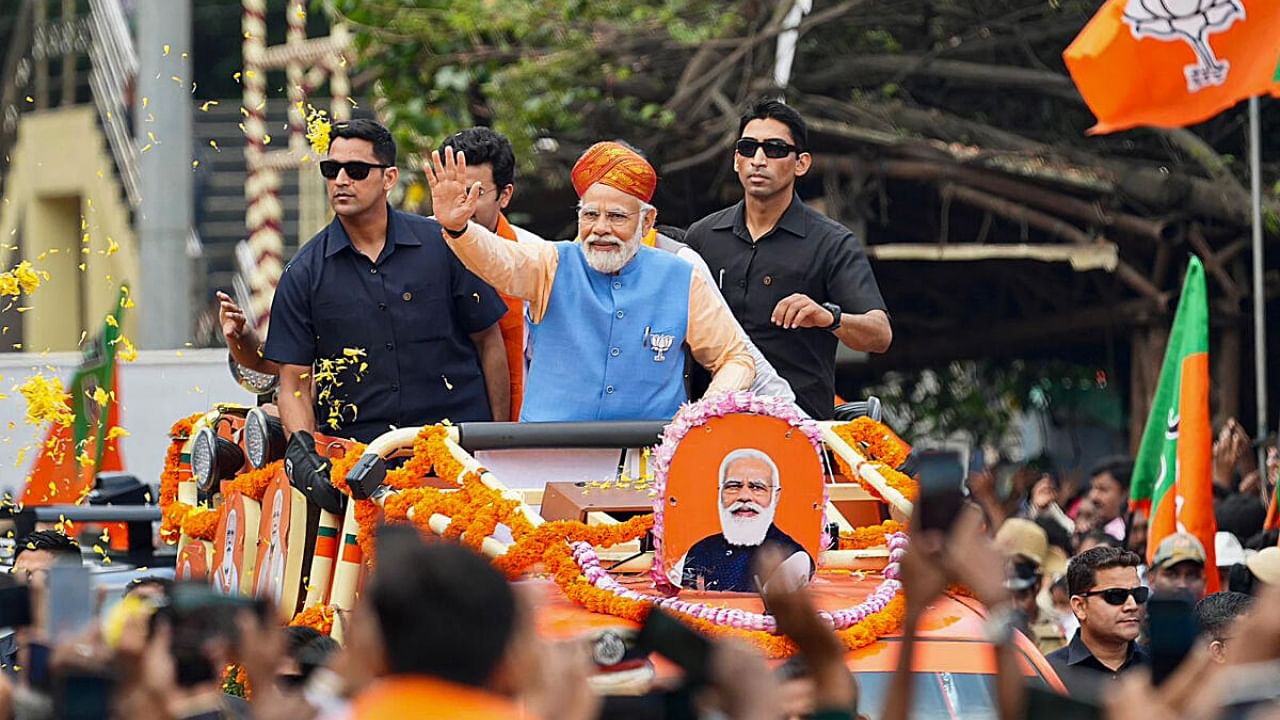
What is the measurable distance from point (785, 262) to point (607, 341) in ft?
3.83

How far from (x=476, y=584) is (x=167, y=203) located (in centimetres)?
1020

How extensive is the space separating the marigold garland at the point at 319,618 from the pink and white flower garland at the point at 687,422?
48.5 inches

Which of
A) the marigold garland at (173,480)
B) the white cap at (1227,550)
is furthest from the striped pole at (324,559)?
the white cap at (1227,550)

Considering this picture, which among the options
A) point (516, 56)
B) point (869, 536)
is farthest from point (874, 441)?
point (516, 56)

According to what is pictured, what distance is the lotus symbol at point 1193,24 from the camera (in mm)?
11148

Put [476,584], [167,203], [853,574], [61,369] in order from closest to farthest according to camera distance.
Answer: [476,584] → [853,574] → [61,369] → [167,203]

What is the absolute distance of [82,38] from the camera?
2267 centimetres

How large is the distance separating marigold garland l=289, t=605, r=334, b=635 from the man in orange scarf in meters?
1.33

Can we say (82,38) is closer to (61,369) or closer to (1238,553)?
(61,369)

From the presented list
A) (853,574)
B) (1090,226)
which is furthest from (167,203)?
(853,574)

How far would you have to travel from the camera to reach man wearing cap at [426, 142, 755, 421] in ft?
22.6

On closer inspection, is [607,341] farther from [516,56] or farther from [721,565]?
[516,56]

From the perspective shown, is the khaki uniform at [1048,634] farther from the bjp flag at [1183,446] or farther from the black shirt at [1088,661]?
the black shirt at [1088,661]

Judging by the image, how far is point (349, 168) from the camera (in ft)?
25.0
